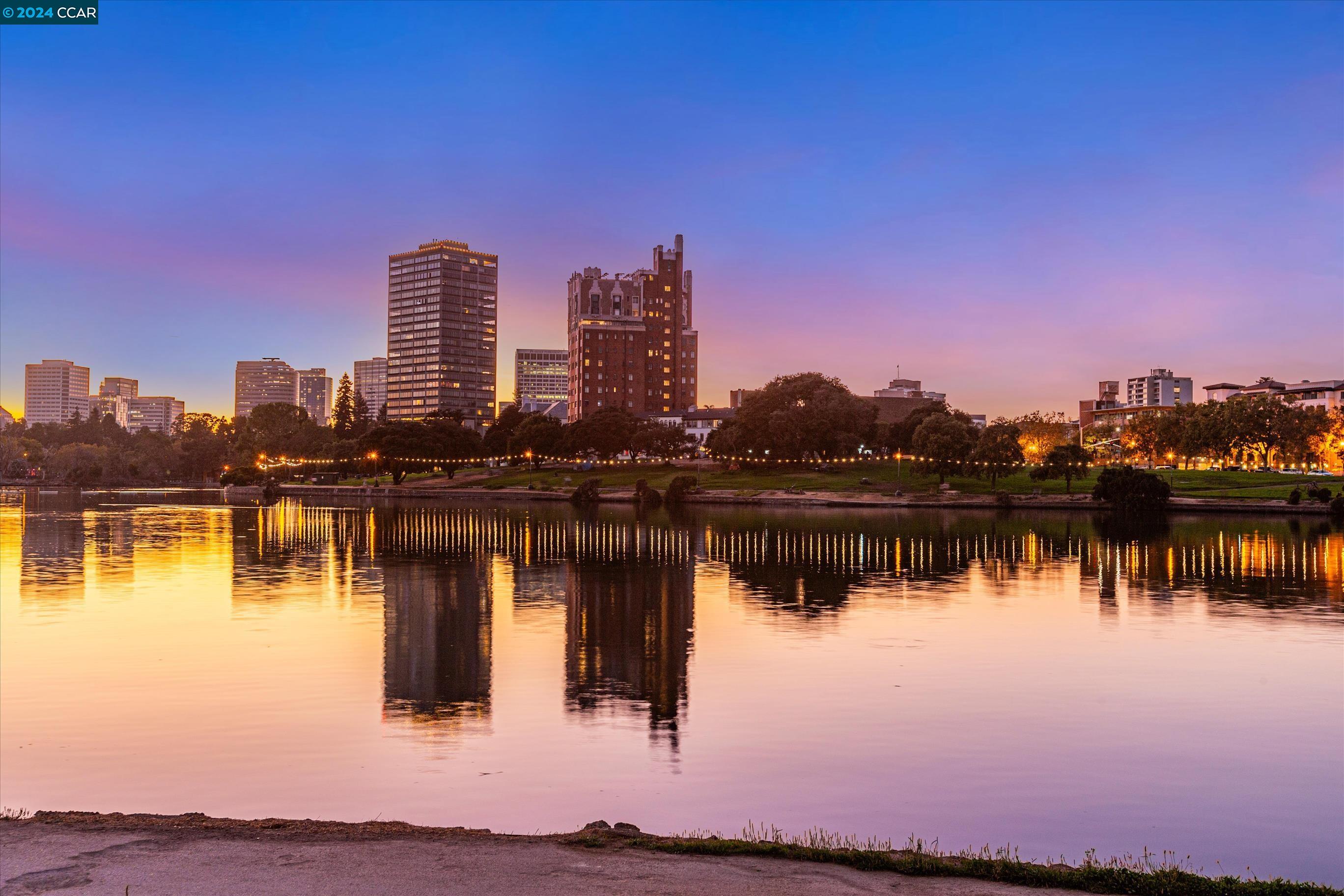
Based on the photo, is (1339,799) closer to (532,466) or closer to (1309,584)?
(1309,584)

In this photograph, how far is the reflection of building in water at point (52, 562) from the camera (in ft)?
139

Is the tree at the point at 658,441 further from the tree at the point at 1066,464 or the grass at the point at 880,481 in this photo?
the tree at the point at 1066,464

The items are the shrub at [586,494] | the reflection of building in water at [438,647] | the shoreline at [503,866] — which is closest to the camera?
the shoreline at [503,866]

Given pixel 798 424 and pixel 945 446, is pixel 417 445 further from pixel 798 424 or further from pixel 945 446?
pixel 945 446

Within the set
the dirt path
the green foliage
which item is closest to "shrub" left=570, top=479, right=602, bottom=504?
the green foliage

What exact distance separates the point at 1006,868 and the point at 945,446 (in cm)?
11948

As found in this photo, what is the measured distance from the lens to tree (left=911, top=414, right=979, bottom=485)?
127 metres

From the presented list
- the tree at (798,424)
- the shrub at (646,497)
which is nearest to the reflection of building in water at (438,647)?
the shrub at (646,497)

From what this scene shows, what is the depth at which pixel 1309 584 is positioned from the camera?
48281 mm

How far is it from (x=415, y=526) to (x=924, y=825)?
77.7 meters

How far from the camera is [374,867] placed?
11.6 m

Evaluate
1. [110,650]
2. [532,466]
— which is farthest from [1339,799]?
[532,466]

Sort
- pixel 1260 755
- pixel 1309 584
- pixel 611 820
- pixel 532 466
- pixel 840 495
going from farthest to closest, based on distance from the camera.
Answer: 1. pixel 532 466
2. pixel 840 495
3. pixel 1309 584
4. pixel 1260 755
5. pixel 611 820

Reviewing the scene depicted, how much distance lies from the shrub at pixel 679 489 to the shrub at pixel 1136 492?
167 ft
